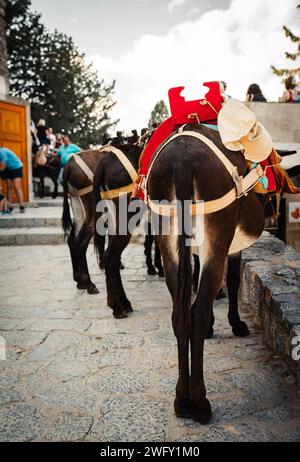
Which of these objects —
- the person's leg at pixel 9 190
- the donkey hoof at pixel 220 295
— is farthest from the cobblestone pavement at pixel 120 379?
the person's leg at pixel 9 190

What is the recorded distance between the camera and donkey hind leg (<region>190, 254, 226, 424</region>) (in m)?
2.12

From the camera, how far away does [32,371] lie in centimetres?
272

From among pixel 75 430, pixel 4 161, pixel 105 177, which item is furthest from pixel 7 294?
pixel 4 161

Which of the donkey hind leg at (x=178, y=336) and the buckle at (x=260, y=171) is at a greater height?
the buckle at (x=260, y=171)

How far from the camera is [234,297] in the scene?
10.6ft

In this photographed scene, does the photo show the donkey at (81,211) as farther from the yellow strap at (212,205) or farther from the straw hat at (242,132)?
the straw hat at (242,132)

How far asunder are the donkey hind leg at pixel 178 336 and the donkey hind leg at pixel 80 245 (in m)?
2.52

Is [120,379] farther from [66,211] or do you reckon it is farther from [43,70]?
[43,70]

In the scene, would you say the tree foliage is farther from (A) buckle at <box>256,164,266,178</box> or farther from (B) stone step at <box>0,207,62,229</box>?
(A) buckle at <box>256,164,266,178</box>

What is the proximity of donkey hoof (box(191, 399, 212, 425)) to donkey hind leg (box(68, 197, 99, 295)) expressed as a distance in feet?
8.55

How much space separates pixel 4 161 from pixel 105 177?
5976mm

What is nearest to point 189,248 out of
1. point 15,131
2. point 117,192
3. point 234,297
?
point 234,297

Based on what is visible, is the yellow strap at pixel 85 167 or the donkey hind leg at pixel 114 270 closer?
the donkey hind leg at pixel 114 270

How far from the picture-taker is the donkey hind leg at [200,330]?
2115mm
